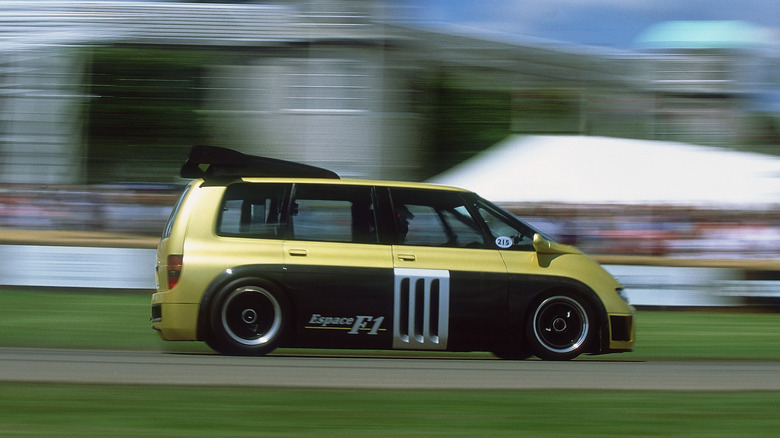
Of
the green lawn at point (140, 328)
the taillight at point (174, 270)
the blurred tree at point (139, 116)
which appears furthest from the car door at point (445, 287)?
the blurred tree at point (139, 116)

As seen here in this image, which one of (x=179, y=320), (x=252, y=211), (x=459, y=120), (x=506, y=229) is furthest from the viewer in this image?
(x=459, y=120)

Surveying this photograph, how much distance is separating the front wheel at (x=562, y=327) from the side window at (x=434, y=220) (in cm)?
70

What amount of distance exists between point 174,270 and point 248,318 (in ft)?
2.13

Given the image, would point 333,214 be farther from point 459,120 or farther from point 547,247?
point 459,120

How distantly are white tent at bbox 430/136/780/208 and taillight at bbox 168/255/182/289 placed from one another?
56.4 feet

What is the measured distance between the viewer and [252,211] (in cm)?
808

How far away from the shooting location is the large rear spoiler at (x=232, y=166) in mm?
8125

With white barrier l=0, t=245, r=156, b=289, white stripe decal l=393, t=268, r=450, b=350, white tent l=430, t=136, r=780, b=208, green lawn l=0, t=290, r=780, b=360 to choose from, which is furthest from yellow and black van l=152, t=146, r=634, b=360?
white tent l=430, t=136, r=780, b=208

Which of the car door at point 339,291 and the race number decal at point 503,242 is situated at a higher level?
the race number decal at point 503,242

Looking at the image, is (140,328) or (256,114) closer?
(140,328)

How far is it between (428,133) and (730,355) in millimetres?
16688

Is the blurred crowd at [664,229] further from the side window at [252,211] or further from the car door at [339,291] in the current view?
the side window at [252,211]

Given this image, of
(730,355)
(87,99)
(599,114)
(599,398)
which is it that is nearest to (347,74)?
(87,99)

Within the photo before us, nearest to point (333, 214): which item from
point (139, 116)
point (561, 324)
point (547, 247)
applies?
point (547, 247)
